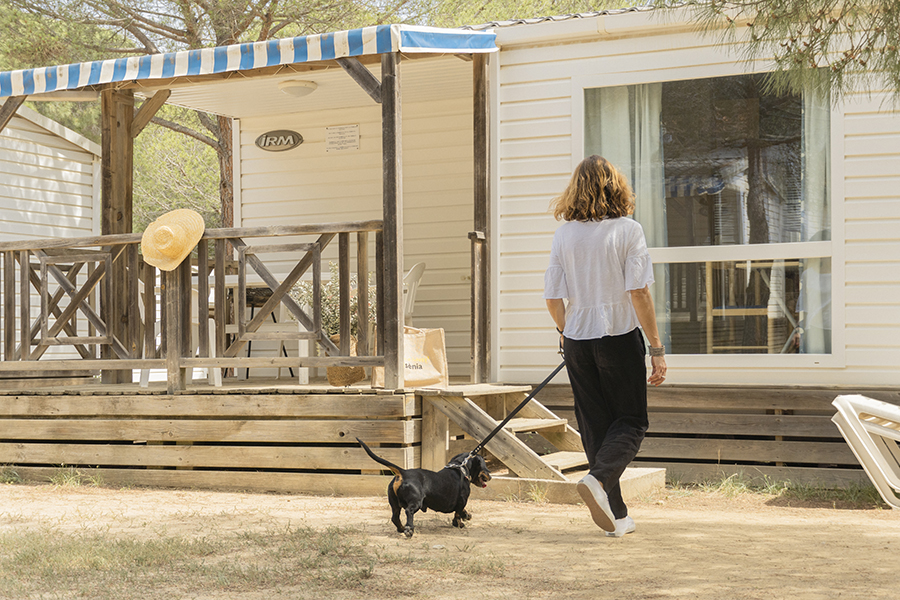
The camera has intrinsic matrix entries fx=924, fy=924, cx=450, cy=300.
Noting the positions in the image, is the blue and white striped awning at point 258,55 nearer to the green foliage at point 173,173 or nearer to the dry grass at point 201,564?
the dry grass at point 201,564

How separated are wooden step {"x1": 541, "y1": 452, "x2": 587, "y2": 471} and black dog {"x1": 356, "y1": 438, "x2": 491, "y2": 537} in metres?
0.98

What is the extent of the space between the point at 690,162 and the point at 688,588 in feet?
11.6

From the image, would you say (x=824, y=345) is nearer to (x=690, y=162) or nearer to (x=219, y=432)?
(x=690, y=162)

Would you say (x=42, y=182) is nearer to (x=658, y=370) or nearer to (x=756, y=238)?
(x=756, y=238)

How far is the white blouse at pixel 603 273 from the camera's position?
3961 mm

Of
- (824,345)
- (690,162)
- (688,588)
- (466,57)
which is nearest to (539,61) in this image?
(466,57)

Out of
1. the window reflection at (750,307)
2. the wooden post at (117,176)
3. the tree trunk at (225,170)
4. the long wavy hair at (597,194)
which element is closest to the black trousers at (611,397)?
the long wavy hair at (597,194)

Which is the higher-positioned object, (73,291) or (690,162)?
(690,162)

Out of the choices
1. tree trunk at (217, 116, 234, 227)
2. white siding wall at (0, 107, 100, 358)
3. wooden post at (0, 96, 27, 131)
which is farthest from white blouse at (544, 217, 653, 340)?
tree trunk at (217, 116, 234, 227)

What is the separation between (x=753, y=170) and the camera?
5965 millimetres

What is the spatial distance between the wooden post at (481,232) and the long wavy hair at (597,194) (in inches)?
A: 84.4

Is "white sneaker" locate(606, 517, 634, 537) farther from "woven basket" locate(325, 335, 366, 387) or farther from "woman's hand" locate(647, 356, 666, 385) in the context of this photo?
"woven basket" locate(325, 335, 366, 387)

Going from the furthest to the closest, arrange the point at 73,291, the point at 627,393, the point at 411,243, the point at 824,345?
the point at 411,243, the point at 73,291, the point at 824,345, the point at 627,393

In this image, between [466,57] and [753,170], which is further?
[466,57]
